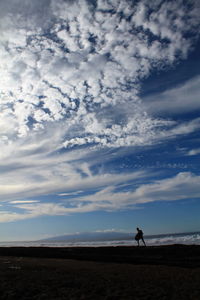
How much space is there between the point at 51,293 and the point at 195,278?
21.0 feet

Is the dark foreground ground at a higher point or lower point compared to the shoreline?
higher

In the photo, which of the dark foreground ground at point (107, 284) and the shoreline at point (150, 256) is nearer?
the dark foreground ground at point (107, 284)

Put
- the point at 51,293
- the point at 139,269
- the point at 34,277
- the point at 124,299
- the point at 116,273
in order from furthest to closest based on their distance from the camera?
the point at 139,269 → the point at 116,273 → the point at 34,277 → the point at 51,293 → the point at 124,299

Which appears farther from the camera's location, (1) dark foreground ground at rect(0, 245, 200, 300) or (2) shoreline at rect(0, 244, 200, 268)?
(2) shoreline at rect(0, 244, 200, 268)

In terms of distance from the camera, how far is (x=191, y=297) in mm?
8391

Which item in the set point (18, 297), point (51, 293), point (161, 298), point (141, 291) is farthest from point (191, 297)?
point (18, 297)

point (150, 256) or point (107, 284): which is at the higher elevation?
point (107, 284)

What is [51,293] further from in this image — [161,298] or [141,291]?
[161,298]

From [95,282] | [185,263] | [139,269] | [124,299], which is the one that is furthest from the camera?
[185,263]

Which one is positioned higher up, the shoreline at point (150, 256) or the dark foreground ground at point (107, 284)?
the dark foreground ground at point (107, 284)

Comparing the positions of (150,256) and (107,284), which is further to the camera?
(150,256)

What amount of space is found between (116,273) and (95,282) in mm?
2546

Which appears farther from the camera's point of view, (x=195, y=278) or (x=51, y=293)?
(x=195, y=278)

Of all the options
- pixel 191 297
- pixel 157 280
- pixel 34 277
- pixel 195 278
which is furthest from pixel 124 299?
pixel 34 277
